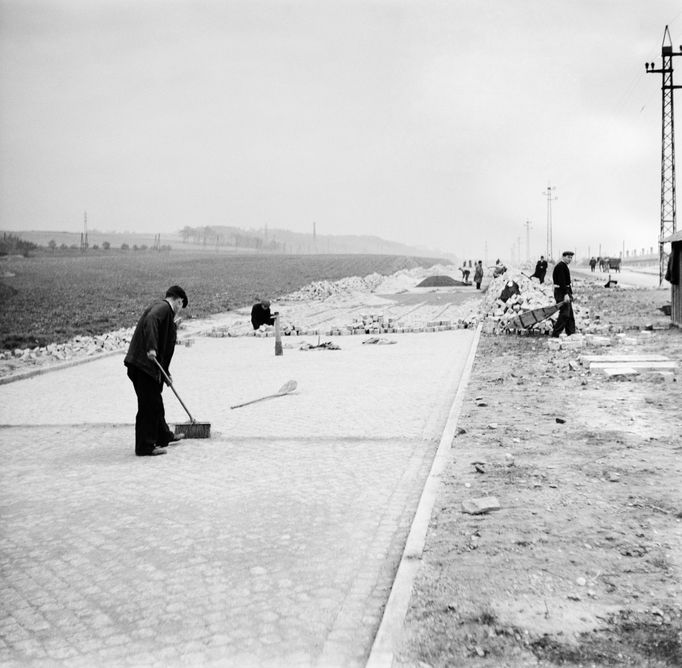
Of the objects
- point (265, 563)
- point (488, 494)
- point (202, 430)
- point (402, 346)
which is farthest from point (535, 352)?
point (265, 563)

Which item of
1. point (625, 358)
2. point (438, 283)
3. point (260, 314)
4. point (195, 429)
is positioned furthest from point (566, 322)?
point (438, 283)

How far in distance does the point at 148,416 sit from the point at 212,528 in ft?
8.60

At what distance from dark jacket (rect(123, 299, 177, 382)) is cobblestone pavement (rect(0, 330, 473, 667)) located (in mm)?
922

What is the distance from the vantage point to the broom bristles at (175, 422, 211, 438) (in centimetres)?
851

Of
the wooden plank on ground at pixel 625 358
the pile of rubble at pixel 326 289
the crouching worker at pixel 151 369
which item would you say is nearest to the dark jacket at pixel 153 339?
the crouching worker at pixel 151 369

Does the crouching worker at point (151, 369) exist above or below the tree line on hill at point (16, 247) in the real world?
below

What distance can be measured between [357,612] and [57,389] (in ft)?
31.5

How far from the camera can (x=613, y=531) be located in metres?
5.20

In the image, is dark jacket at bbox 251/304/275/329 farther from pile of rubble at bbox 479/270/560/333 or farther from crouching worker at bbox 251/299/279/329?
pile of rubble at bbox 479/270/560/333

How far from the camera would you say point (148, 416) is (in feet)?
25.7

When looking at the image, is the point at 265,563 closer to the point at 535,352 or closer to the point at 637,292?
the point at 535,352

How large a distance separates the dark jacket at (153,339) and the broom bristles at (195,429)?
0.76 meters

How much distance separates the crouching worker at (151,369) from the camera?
25.6 feet

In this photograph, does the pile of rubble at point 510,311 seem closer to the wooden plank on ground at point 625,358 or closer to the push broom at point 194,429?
the wooden plank on ground at point 625,358
